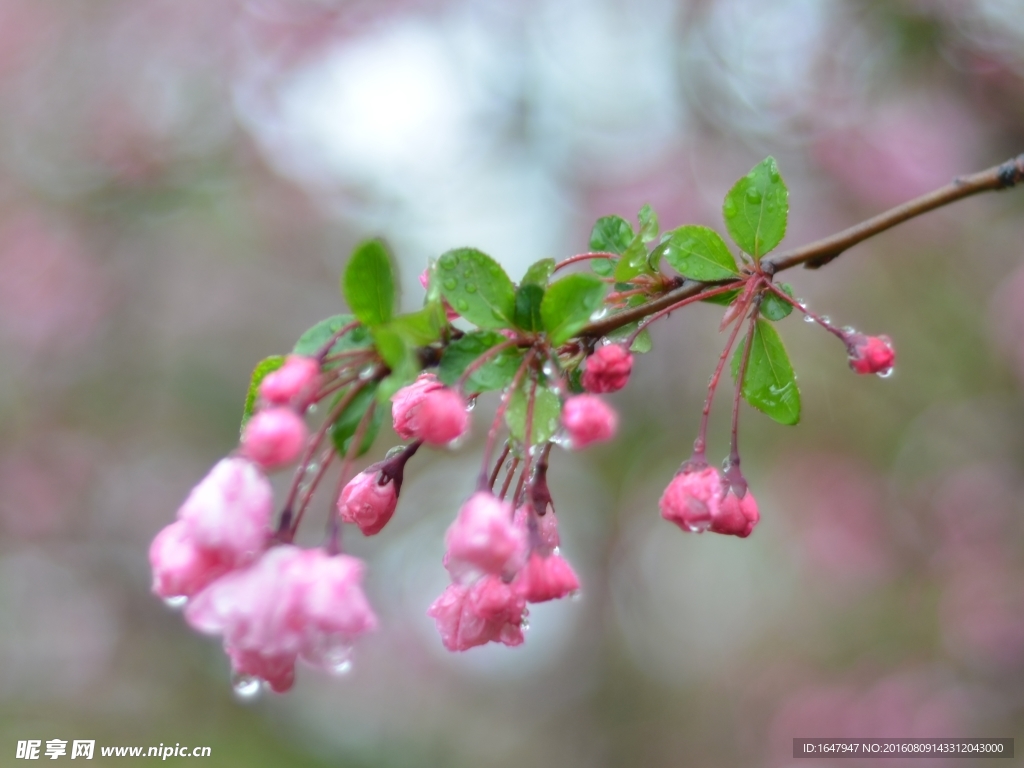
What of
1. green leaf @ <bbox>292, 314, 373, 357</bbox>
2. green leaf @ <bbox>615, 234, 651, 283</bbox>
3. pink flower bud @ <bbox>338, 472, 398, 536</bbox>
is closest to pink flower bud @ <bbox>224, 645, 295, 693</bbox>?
pink flower bud @ <bbox>338, 472, 398, 536</bbox>

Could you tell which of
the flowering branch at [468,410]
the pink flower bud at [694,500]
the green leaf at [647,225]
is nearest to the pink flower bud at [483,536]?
the flowering branch at [468,410]

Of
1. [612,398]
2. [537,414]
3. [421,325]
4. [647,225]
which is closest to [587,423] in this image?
[537,414]

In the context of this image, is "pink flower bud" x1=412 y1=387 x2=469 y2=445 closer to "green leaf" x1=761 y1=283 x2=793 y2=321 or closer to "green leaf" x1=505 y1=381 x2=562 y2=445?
"green leaf" x1=505 y1=381 x2=562 y2=445

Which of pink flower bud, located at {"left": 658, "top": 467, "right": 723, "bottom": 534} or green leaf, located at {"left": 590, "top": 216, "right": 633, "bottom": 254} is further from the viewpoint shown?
green leaf, located at {"left": 590, "top": 216, "right": 633, "bottom": 254}

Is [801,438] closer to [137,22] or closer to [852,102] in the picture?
[852,102]

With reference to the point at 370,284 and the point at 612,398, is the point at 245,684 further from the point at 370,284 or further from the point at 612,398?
the point at 612,398

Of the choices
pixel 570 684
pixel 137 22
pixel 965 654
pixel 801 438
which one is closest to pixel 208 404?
pixel 137 22
